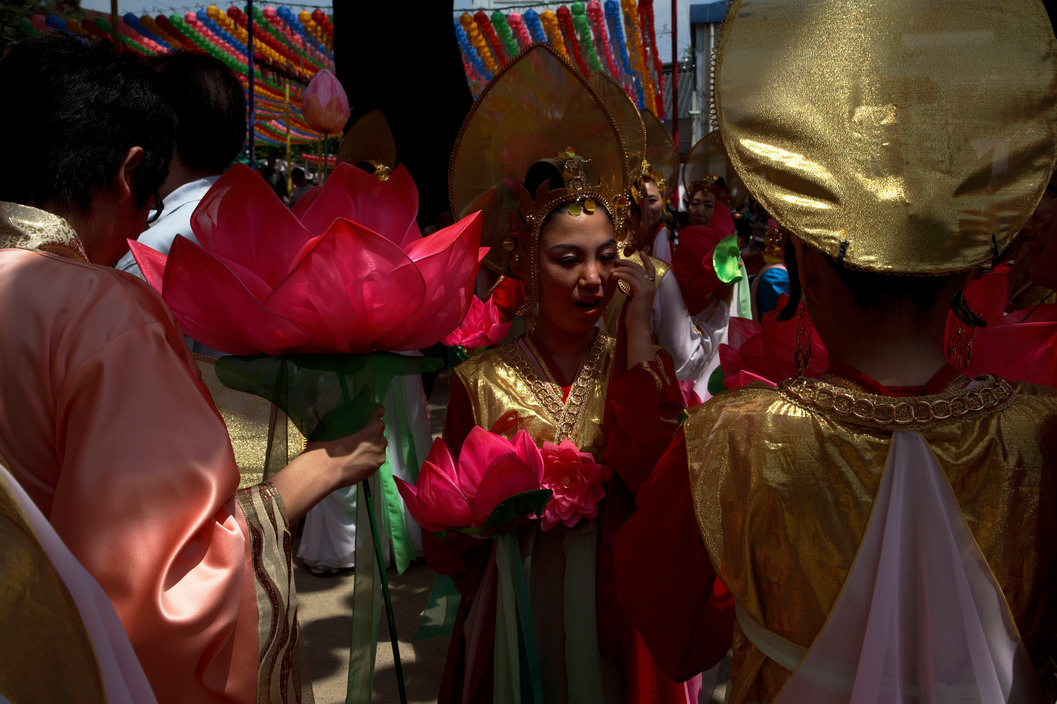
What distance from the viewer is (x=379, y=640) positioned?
381cm

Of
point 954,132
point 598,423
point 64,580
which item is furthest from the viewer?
point 598,423

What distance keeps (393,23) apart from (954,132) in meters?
5.16

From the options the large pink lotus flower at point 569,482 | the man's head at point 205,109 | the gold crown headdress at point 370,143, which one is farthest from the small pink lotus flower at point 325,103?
the large pink lotus flower at point 569,482

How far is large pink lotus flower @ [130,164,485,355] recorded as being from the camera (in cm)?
122

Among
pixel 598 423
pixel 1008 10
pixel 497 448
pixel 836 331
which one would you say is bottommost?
pixel 598 423

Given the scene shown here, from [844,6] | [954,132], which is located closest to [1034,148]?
[954,132]

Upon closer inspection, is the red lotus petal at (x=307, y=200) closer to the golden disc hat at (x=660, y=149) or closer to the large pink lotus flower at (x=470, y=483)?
the large pink lotus flower at (x=470, y=483)

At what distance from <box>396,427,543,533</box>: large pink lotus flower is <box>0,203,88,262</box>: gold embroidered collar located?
814 millimetres

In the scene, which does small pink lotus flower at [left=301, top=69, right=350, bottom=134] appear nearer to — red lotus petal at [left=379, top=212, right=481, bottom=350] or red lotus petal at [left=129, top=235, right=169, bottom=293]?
red lotus petal at [left=129, top=235, right=169, bottom=293]

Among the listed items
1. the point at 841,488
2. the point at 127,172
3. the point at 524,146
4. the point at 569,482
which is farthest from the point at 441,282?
the point at 524,146

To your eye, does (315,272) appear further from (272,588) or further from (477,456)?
(477,456)

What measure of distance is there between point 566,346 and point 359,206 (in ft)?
3.12

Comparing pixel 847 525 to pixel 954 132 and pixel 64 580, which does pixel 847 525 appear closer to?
pixel 954 132

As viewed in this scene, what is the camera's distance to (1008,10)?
45.0 inches
